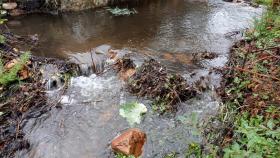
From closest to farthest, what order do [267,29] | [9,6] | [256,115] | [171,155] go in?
[256,115]
[171,155]
[267,29]
[9,6]

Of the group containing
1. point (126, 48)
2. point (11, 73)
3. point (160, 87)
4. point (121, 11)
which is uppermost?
point (121, 11)

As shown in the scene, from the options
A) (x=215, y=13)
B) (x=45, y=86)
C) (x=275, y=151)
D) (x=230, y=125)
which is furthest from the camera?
(x=215, y=13)

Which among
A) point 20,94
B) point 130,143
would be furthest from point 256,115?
point 20,94

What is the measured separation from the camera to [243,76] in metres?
4.31

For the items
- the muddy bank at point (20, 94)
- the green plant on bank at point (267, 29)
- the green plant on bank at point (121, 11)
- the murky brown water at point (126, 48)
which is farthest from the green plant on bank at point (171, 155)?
the green plant on bank at point (121, 11)

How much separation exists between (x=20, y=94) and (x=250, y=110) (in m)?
3.32

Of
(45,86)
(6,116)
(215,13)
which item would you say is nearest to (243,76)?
(45,86)

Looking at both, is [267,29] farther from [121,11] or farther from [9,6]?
[9,6]

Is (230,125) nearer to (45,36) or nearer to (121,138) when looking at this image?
(121,138)

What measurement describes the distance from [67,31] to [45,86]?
2.24 meters

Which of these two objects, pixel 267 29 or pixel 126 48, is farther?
pixel 126 48

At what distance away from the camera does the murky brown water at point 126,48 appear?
410cm

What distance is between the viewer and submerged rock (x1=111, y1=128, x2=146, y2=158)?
12.4 ft

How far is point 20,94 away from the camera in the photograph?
15.7ft
